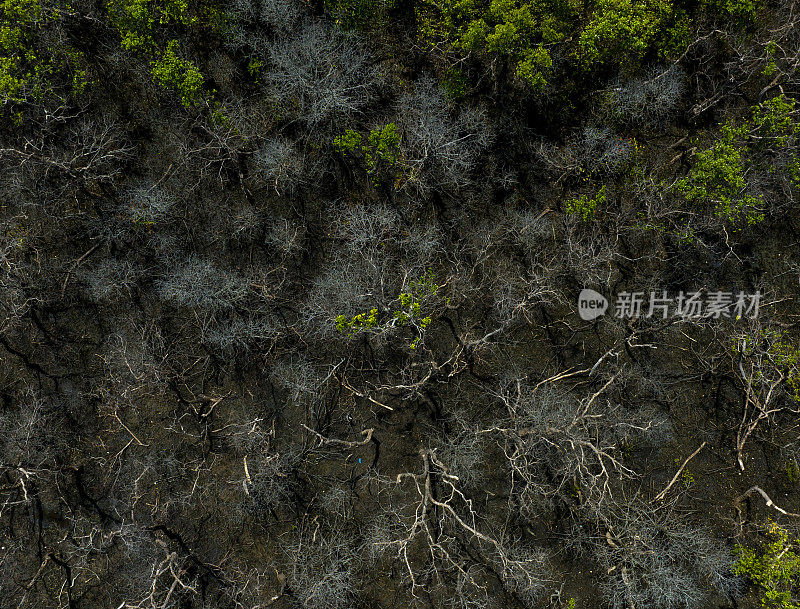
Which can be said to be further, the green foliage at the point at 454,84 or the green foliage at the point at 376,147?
the green foliage at the point at 454,84

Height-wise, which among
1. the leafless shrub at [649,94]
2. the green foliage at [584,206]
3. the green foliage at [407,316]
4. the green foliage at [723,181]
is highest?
the leafless shrub at [649,94]

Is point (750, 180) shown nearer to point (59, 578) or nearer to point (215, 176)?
point (215, 176)

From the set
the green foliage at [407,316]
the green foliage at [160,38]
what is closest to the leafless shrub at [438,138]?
the green foliage at [407,316]

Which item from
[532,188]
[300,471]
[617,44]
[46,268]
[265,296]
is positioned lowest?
[300,471]

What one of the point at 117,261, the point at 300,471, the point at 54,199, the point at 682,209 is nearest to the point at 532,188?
the point at 682,209

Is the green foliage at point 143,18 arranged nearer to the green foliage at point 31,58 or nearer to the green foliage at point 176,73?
the green foliage at point 176,73

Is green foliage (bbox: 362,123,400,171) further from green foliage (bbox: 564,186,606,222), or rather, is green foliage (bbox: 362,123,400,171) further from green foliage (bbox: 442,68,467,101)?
green foliage (bbox: 564,186,606,222)

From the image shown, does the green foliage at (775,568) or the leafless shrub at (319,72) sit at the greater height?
the leafless shrub at (319,72)
